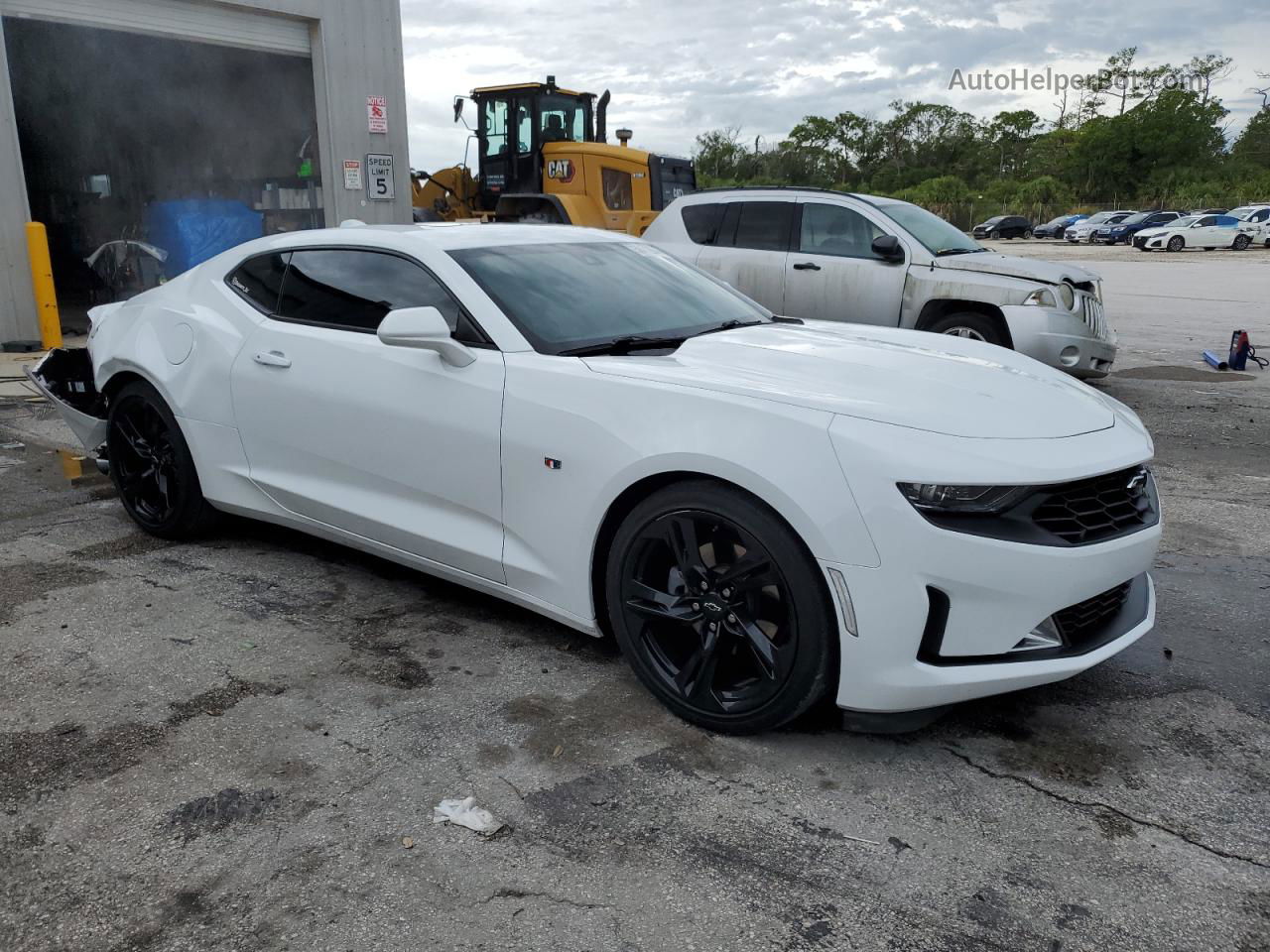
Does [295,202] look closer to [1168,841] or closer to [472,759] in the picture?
[472,759]

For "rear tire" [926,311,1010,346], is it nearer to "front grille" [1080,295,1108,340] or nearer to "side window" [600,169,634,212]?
"front grille" [1080,295,1108,340]

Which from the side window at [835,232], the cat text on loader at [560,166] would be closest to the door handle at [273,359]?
the side window at [835,232]

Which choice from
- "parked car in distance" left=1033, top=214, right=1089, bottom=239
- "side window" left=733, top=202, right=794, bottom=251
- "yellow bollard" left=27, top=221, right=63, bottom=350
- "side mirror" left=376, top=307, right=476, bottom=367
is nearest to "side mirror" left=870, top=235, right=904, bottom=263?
"side window" left=733, top=202, right=794, bottom=251

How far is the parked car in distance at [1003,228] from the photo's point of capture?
52.2 metres

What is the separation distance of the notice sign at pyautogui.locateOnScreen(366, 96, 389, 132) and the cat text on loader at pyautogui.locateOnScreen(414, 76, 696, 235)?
134 centimetres

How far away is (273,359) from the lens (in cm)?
411

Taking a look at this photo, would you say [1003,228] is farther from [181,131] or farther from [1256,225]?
[181,131]

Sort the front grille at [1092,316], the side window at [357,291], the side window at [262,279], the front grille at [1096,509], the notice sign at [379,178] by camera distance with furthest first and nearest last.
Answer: the notice sign at [379,178] → the front grille at [1092,316] → the side window at [262,279] → the side window at [357,291] → the front grille at [1096,509]

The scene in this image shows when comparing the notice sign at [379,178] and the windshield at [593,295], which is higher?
the notice sign at [379,178]

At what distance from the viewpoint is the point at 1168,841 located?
2.49m

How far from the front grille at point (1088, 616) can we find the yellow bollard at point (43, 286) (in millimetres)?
11059

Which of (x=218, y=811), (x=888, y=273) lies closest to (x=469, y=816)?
(x=218, y=811)

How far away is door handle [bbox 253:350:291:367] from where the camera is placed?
4062mm

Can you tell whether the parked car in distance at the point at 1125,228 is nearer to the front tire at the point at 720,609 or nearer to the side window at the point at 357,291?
the side window at the point at 357,291
